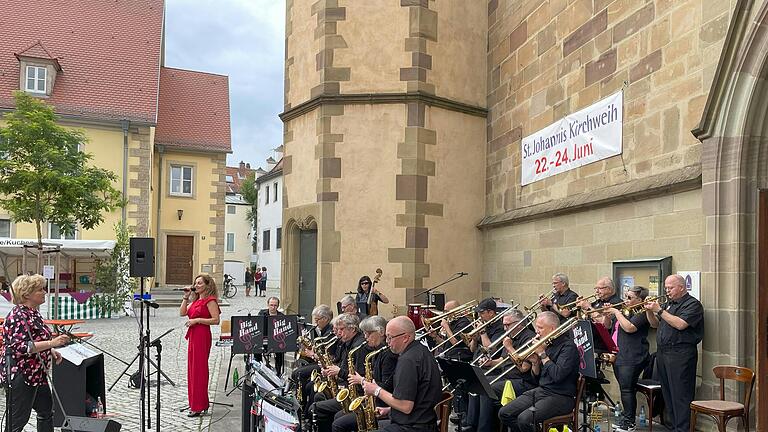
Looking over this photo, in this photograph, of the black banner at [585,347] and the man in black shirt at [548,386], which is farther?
the black banner at [585,347]

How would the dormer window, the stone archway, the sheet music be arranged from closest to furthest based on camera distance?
1. the stone archway
2. the sheet music
3. the dormer window

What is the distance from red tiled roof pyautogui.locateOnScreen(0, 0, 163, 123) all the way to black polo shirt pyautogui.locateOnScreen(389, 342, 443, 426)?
22.0 m

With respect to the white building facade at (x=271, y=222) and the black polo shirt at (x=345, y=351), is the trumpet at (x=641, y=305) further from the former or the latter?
the white building facade at (x=271, y=222)

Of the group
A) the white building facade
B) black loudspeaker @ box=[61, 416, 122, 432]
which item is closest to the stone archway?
black loudspeaker @ box=[61, 416, 122, 432]

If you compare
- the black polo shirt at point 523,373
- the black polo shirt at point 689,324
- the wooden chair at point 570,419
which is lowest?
the wooden chair at point 570,419

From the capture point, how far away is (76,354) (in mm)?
7160

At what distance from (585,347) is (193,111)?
2631 cm

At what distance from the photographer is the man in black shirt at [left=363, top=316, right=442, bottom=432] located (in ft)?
15.5

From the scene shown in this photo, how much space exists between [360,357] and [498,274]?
545cm

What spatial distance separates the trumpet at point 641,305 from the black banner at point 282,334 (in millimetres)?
3437

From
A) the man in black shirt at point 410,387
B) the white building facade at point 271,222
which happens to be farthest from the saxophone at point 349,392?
the white building facade at point 271,222

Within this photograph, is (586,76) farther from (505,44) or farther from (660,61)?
(505,44)

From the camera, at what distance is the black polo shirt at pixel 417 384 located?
4727 millimetres

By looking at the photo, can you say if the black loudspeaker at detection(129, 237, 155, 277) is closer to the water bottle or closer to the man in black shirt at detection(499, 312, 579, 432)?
the man in black shirt at detection(499, 312, 579, 432)
